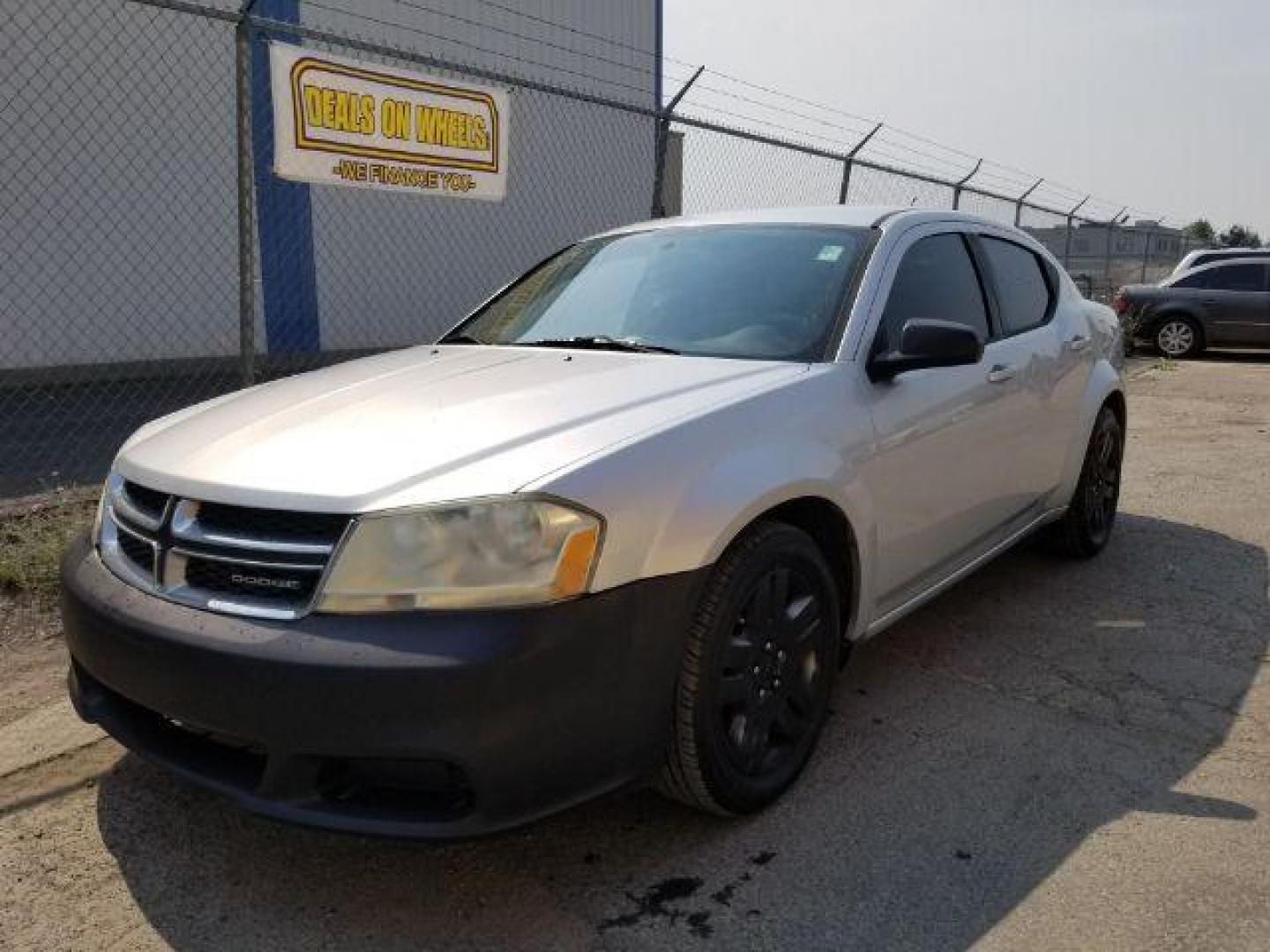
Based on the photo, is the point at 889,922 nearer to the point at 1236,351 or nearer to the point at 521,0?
the point at 521,0

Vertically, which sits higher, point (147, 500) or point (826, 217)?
point (826, 217)

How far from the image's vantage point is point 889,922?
2.35 meters

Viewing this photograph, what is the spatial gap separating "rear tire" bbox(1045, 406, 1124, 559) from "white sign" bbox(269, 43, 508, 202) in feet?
14.1

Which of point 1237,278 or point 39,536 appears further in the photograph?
point 1237,278

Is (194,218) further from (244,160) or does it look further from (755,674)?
(755,674)

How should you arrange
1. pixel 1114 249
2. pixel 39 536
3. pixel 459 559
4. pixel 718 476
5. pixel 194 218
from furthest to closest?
1. pixel 1114 249
2. pixel 194 218
3. pixel 39 536
4. pixel 718 476
5. pixel 459 559

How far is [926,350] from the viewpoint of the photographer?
310 centimetres

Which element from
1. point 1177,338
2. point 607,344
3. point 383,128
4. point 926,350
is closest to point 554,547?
point 607,344

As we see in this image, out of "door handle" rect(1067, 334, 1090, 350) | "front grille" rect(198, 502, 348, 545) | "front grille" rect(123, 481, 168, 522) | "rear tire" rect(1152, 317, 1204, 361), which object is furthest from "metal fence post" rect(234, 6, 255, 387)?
"rear tire" rect(1152, 317, 1204, 361)

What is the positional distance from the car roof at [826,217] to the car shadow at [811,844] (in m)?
1.55

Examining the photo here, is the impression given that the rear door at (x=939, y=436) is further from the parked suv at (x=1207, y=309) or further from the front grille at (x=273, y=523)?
the parked suv at (x=1207, y=309)

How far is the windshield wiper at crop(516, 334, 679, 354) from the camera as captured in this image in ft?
10.6

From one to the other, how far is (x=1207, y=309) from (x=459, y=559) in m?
15.4

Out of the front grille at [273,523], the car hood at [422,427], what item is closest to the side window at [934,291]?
the car hood at [422,427]
